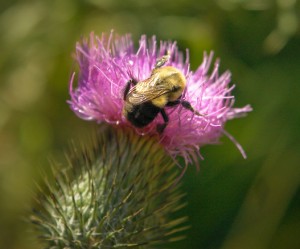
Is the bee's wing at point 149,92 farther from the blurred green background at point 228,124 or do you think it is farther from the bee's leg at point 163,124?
the blurred green background at point 228,124

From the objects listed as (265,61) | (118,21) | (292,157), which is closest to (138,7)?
(118,21)

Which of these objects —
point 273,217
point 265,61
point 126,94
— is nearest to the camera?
point 126,94

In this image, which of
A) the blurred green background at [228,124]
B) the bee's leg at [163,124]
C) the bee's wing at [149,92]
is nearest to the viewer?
the bee's wing at [149,92]

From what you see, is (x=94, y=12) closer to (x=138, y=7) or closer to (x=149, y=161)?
(x=138, y=7)

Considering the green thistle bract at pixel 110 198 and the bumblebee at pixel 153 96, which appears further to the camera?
the green thistle bract at pixel 110 198

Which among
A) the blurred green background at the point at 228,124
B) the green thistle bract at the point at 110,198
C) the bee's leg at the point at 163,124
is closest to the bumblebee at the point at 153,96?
the bee's leg at the point at 163,124

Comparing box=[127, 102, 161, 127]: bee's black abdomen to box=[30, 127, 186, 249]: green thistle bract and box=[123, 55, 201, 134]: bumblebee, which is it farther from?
box=[30, 127, 186, 249]: green thistle bract

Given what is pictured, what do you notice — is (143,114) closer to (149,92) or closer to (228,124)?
(149,92)

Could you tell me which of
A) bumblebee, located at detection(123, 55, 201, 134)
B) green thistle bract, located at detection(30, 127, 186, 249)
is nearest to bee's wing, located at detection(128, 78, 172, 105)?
bumblebee, located at detection(123, 55, 201, 134)
